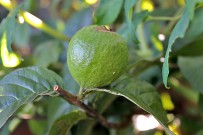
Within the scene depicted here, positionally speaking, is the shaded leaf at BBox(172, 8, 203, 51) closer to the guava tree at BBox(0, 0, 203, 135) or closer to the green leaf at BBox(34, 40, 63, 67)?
the guava tree at BBox(0, 0, 203, 135)

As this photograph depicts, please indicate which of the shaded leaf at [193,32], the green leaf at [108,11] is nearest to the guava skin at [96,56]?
the green leaf at [108,11]

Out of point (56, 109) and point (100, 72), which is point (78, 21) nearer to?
point (56, 109)

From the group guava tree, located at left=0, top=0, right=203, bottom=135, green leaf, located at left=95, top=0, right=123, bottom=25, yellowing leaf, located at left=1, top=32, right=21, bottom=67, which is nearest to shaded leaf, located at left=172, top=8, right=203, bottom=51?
guava tree, located at left=0, top=0, right=203, bottom=135

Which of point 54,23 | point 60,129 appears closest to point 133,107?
point 60,129

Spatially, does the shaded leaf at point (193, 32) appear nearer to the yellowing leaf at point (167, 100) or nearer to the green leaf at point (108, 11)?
the green leaf at point (108, 11)

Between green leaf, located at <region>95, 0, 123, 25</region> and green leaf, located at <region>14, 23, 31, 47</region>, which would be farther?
green leaf, located at <region>14, 23, 31, 47</region>

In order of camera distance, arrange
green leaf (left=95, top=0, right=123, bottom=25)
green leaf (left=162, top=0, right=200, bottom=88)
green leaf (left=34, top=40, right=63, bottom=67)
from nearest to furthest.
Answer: green leaf (left=162, top=0, right=200, bottom=88), green leaf (left=95, top=0, right=123, bottom=25), green leaf (left=34, top=40, right=63, bottom=67)

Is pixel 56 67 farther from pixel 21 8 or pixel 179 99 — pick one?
pixel 179 99

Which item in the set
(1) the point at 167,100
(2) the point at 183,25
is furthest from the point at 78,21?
(2) the point at 183,25
